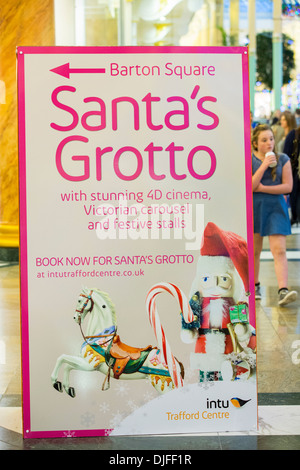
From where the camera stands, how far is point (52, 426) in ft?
10.2

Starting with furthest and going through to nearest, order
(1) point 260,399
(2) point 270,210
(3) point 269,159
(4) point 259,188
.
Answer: (2) point 270,210
(4) point 259,188
(3) point 269,159
(1) point 260,399

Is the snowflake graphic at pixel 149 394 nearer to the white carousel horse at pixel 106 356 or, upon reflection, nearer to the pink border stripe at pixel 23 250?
the white carousel horse at pixel 106 356

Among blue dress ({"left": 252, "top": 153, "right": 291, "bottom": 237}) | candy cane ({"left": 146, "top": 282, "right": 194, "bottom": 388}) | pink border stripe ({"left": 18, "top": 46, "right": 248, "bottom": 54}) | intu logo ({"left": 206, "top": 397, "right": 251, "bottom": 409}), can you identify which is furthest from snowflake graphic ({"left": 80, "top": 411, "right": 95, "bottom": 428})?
blue dress ({"left": 252, "top": 153, "right": 291, "bottom": 237})

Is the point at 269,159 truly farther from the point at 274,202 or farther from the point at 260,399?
the point at 260,399

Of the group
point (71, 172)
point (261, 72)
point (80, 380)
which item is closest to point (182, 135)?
point (71, 172)

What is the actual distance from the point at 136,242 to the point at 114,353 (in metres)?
0.46

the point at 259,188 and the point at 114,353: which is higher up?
the point at 259,188

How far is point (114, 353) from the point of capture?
3107 mm

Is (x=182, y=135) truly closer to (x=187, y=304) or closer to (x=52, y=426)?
(x=187, y=304)

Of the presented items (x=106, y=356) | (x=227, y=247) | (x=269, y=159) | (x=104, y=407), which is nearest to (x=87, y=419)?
(x=104, y=407)

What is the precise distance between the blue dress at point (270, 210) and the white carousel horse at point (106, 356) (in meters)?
3.10

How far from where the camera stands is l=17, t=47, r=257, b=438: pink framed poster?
3037 millimetres

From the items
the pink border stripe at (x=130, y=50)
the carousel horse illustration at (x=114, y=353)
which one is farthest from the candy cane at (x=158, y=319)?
the pink border stripe at (x=130, y=50)

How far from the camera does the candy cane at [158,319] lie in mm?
3100
